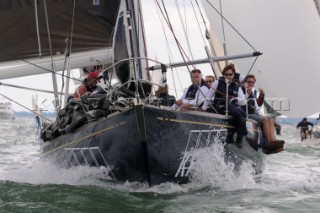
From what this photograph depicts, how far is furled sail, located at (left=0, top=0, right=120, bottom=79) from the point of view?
11.2 metres

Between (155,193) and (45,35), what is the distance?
586 cm

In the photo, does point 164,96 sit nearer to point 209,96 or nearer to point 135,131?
point 209,96

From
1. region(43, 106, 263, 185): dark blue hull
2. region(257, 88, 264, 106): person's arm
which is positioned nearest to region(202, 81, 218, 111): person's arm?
region(43, 106, 263, 185): dark blue hull

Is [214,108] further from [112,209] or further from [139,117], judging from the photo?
[112,209]

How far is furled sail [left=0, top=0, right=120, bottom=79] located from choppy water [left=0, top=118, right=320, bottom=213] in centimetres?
316

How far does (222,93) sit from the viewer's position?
7.77 metres

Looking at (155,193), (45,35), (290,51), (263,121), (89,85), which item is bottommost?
(155,193)

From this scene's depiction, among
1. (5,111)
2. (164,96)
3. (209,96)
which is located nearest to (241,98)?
(209,96)

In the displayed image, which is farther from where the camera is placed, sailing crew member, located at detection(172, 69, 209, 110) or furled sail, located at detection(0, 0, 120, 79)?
furled sail, located at detection(0, 0, 120, 79)

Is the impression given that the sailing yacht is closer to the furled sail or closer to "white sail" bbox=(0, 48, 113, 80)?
"white sail" bbox=(0, 48, 113, 80)

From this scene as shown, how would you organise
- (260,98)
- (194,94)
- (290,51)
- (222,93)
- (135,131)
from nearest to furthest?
(135,131)
(222,93)
(194,94)
(260,98)
(290,51)

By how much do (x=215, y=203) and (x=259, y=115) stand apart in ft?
9.60

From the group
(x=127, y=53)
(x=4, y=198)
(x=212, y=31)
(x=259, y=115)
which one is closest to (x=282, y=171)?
(x=259, y=115)

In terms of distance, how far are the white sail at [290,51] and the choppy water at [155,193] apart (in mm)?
6732
